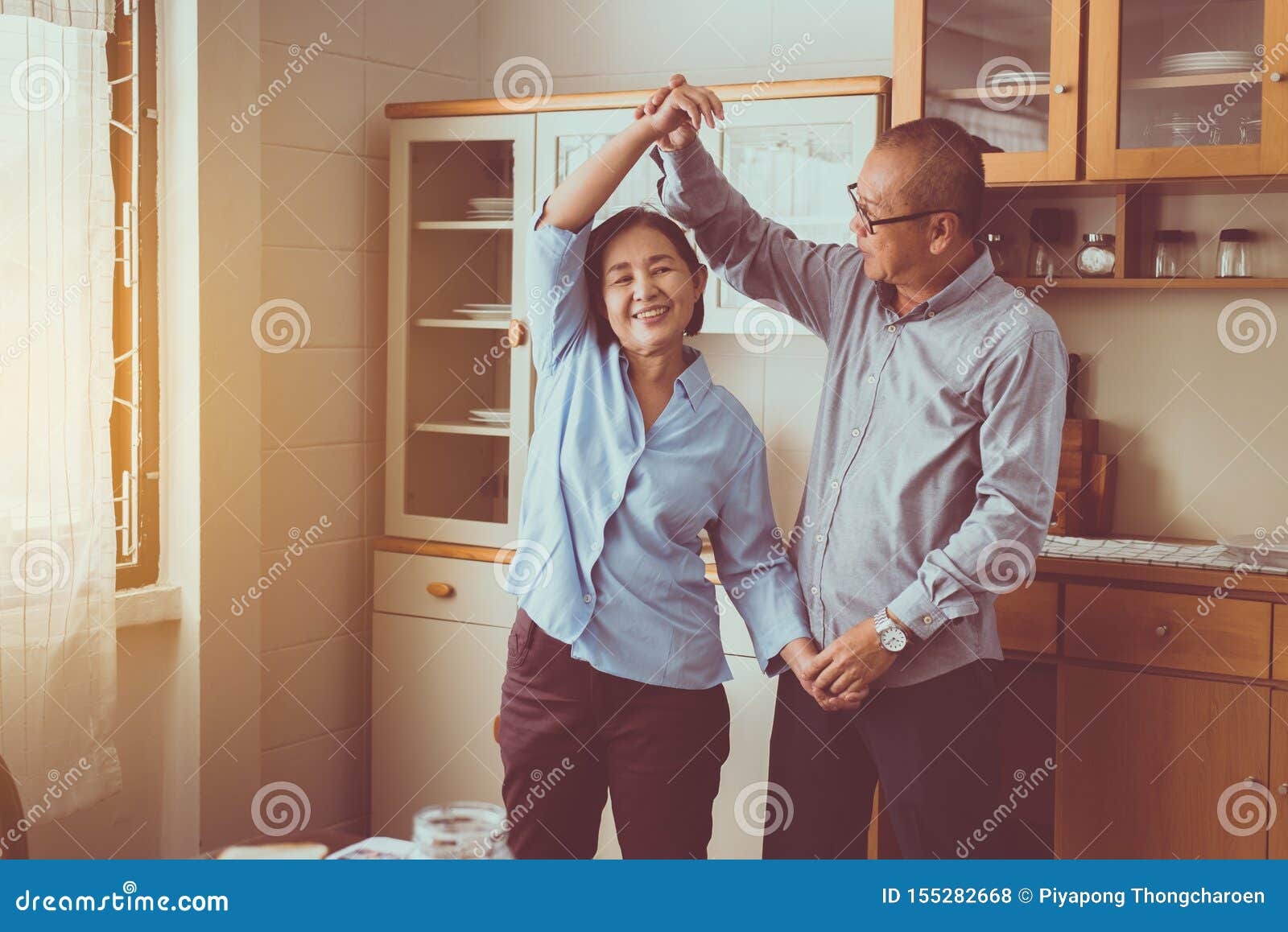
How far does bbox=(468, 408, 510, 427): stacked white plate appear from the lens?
9.93 feet

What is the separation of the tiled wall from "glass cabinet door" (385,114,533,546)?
9 cm

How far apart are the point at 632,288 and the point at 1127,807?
1464mm

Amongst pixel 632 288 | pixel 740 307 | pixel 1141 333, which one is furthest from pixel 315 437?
pixel 1141 333

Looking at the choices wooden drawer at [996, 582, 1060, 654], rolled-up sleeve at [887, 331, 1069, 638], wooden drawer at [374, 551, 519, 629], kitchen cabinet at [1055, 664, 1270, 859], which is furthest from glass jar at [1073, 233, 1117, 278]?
wooden drawer at [374, 551, 519, 629]

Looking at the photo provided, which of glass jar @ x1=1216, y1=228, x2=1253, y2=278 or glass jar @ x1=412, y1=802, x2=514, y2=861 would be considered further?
glass jar @ x1=1216, y1=228, x2=1253, y2=278

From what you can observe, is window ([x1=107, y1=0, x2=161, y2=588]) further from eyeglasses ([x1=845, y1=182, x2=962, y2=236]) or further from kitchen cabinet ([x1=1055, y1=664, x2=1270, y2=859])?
kitchen cabinet ([x1=1055, y1=664, x2=1270, y2=859])

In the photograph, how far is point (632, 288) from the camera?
167 cm

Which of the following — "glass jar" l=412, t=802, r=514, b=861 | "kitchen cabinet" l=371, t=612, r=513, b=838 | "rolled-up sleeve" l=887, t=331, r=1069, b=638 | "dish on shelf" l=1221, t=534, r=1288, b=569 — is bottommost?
"kitchen cabinet" l=371, t=612, r=513, b=838

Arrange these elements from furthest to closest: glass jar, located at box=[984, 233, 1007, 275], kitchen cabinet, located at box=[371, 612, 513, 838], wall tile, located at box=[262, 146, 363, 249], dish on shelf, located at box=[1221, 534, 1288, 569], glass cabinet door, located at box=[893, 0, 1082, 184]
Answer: kitchen cabinet, located at box=[371, 612, 513, 838] < wall tile, located at box=[262, 146, 363, 249] < glass jar, located at box=[984, 233, 1007, 275] < glass cabinet door, located at box=[893, 0, 1082, 184] < dish on shelf, located at box=[1221, 534, 1288, 569]

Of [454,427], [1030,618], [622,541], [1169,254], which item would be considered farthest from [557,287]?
[1169,254]

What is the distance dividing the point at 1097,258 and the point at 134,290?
2.02 meters

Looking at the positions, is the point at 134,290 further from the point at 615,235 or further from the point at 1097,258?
the point at 1097,258

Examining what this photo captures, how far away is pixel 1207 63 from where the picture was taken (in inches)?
94.3

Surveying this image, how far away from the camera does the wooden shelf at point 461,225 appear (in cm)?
299
